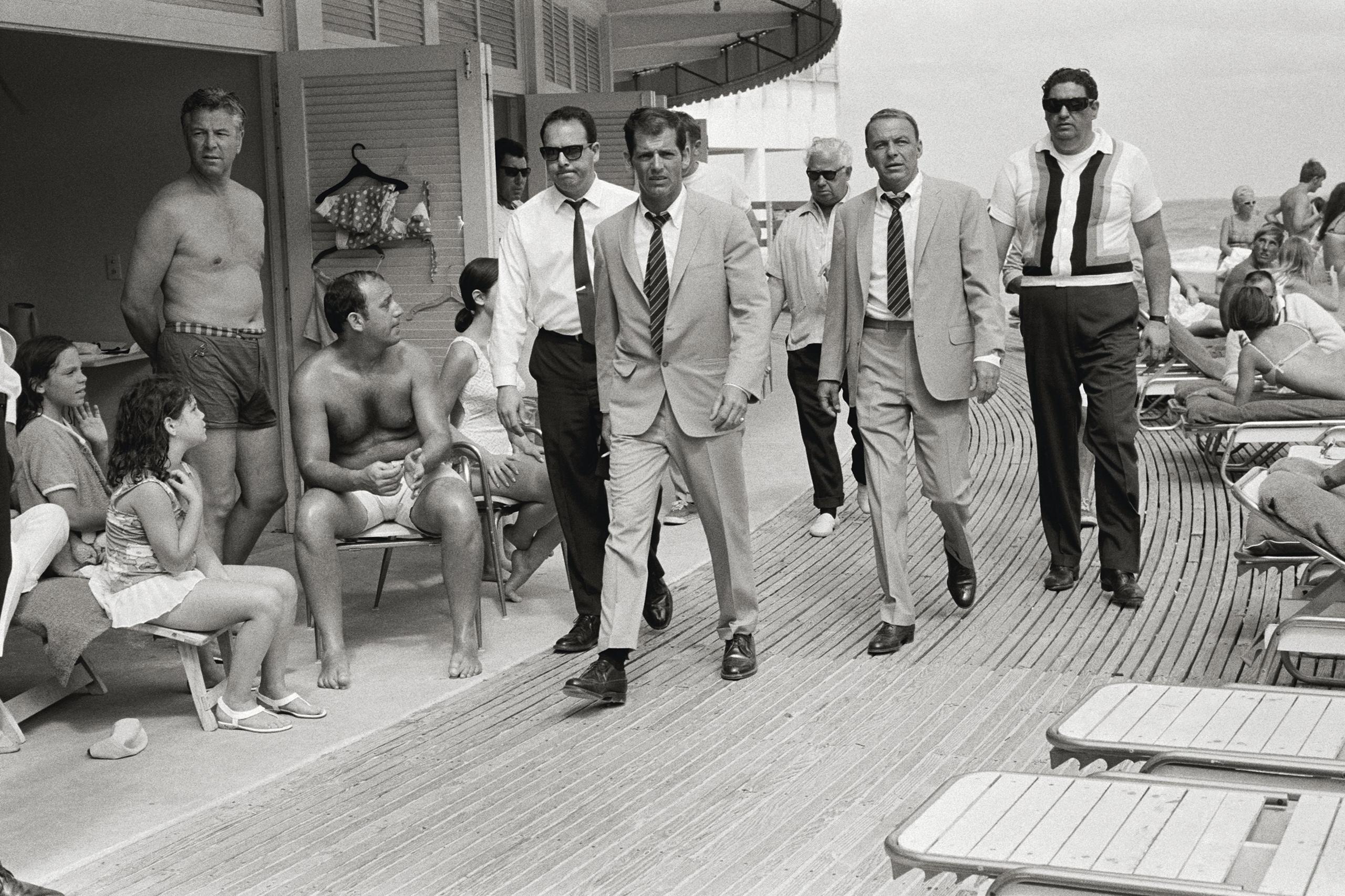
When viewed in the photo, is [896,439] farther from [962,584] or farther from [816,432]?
[816,432]

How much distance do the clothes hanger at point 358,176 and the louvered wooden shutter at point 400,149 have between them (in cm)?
3

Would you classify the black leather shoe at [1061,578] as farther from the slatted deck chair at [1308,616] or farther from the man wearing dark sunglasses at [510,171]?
the man wearing dark sunglasses at [510,171]

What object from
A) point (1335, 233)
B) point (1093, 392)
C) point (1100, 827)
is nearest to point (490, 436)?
point (1093, 392)

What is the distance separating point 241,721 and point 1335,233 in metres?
12.6

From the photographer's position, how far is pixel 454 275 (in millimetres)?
7016

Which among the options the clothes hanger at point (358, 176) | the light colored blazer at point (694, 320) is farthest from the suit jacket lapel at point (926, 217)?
the clothes hanger at point (358, 176)

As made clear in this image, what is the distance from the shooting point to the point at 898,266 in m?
5.48

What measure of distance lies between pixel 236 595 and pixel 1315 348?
5.15 meters

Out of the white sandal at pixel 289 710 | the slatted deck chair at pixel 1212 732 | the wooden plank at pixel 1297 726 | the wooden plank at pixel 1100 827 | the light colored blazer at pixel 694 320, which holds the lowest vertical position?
the white sandal at pixel 289 710

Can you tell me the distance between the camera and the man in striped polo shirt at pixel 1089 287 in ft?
19.4

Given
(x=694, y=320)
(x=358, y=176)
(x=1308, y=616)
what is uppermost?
(x=358, y=176)

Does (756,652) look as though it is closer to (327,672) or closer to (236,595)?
(327,672)

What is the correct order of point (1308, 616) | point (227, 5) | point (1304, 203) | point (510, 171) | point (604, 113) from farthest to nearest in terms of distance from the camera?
point (1304, 203)
point (604, 113)
point (510, 171)
point (227, 5)
point (1308, 616)

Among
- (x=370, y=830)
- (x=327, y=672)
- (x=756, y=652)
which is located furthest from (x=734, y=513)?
(x=370, y=830)
